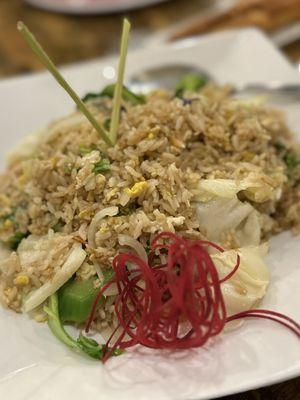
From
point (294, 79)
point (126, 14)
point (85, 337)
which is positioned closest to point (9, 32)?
point (126, 14)

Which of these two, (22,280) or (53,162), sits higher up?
(53,162)

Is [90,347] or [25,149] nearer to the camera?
[90,347]

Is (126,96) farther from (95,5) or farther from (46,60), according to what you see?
(95,5)

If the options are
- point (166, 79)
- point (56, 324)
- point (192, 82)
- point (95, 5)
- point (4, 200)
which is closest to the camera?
point (56, 324)

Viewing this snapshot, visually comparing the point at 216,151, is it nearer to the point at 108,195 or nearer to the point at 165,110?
the point at 165,110

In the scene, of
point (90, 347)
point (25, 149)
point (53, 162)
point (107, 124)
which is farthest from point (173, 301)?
point (25, 149)

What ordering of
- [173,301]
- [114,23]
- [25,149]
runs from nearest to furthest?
[173,301] → [25,149] → [114,23]

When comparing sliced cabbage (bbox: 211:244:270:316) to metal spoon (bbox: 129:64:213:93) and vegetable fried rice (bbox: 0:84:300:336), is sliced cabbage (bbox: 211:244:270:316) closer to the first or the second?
vegetable fried rice (bbox: 0:84:300:336)

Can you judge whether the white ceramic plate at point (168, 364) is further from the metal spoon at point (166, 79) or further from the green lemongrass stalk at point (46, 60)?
the metal spoon at point (166, 79)
